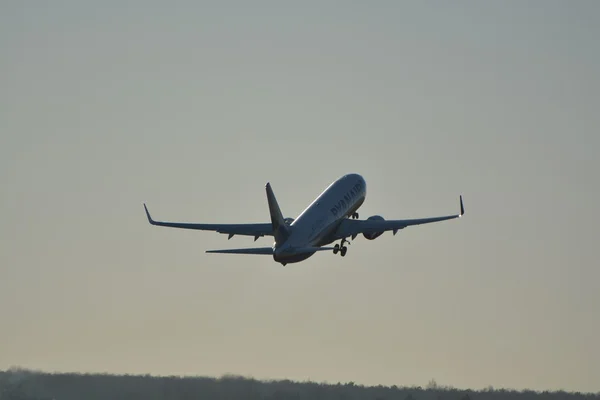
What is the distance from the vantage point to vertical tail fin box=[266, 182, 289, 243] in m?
189

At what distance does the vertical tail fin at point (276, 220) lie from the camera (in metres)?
189

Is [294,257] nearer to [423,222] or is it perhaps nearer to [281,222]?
[281,222]

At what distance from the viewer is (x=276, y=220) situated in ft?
621

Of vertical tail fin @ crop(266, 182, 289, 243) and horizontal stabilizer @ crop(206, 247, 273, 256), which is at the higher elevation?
vertical tail fin @ crop(266, 182, 289, 243)

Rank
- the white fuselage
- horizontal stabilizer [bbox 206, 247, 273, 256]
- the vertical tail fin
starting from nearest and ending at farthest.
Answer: horizontal stabilizer [bbox 206, 247, 273, 256] < the white fuselage < the vertical tail fin

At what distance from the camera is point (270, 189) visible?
189m

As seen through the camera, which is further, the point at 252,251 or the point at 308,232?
the point at 308,232

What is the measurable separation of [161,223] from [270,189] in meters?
14.3

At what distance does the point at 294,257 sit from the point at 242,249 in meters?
6.66

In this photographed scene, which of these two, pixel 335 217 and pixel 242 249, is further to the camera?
pixel 335 217

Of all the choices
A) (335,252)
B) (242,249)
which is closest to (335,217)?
(335,252)

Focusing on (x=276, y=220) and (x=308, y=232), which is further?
(x=308, y=232)

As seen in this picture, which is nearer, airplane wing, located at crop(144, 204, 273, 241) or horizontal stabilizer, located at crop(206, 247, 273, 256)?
horizontal stabilizer, located at crop(206, 247, 273, 256)

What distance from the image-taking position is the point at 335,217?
199750 mm
